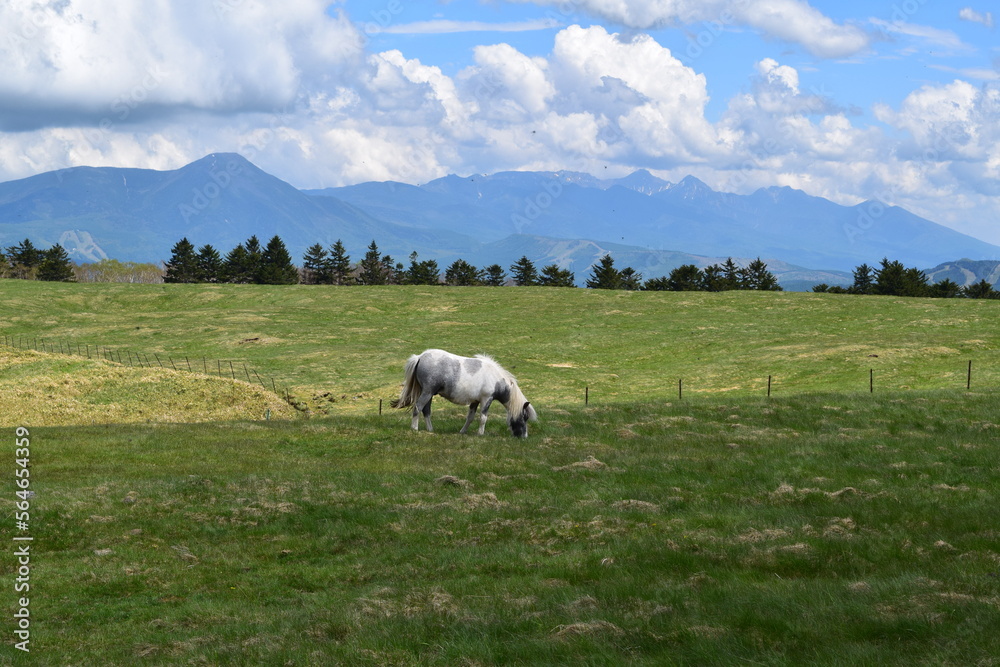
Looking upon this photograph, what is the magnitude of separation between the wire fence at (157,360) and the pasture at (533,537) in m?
14.0

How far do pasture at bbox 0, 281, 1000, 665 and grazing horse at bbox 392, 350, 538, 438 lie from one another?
110 cm

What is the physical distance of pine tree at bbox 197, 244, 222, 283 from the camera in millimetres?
150125

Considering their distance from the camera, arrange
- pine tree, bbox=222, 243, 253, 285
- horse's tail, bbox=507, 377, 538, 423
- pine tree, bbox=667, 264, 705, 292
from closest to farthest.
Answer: horse's tail, bbox=507, 377, 538, 423
pine tree, bbox=667, 264, 705, 292
pine tree, bbox=222, 243, 253, 285

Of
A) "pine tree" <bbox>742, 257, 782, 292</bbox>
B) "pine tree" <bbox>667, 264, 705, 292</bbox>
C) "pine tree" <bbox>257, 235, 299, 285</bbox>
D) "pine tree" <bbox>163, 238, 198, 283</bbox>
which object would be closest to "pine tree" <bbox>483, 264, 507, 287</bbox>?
"pine tree" <bbox>667, 264, 705, 292</bbox>

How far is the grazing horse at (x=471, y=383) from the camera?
30.0m

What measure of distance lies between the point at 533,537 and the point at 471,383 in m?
13.1

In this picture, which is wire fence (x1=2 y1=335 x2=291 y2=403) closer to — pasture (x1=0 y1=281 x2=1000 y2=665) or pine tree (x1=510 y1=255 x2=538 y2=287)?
pasture (x1=0 y1=281 x2=1000 y2=665)

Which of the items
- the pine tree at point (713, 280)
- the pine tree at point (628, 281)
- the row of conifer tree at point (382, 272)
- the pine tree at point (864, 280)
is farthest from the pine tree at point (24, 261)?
the pine tree at point (864, 280)

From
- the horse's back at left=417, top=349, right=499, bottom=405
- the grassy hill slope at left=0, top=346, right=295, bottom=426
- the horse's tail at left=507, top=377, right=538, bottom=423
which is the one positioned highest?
the horse's back at left=417, top=349, right=499, bottom=405

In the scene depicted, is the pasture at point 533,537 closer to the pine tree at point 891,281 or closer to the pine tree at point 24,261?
the pine tree at point 891,281

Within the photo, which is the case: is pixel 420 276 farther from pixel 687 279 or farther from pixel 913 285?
pixel 913 285

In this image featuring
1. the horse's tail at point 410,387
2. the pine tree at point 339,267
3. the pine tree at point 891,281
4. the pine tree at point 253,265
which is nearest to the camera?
the horse's tail at point 410,387

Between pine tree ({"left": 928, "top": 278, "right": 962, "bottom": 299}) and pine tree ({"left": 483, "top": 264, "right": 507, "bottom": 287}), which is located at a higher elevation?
pine tree ({"left": 483, "top": 264, "right": 507, "bottom": 287})

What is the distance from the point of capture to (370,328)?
90.4m
